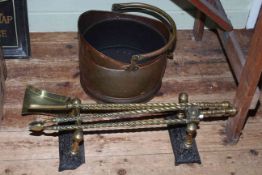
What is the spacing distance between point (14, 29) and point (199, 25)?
0.67 m

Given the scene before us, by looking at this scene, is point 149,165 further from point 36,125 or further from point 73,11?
point 73,11

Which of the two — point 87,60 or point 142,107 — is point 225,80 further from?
point 87,60

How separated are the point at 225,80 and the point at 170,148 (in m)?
0.38

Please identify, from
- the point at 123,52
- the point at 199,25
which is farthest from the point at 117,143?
the point at 199,25

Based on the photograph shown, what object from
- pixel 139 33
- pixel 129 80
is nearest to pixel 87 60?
pixel 129 80

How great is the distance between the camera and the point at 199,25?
1.76m

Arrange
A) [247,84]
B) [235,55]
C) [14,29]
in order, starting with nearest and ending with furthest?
[247,84], [235,55], [14,29]

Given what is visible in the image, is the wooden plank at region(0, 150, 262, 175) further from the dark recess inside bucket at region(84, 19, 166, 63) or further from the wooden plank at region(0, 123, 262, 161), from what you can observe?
the dark recess inside bucket at region(84, 19, 166, 63)

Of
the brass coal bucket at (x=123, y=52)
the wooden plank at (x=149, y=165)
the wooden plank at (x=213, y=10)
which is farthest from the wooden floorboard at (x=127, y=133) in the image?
the wooden plank at (x=213, y=10)

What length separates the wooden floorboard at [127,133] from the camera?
138cm

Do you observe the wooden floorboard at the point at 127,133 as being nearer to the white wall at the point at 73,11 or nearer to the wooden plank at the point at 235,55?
the white wall at the point at 73,11

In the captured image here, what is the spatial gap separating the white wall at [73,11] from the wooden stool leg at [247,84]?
21.2 inches

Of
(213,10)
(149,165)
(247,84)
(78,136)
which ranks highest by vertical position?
(213,10)

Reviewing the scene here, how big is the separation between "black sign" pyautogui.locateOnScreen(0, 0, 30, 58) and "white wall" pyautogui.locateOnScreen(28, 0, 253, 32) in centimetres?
16
